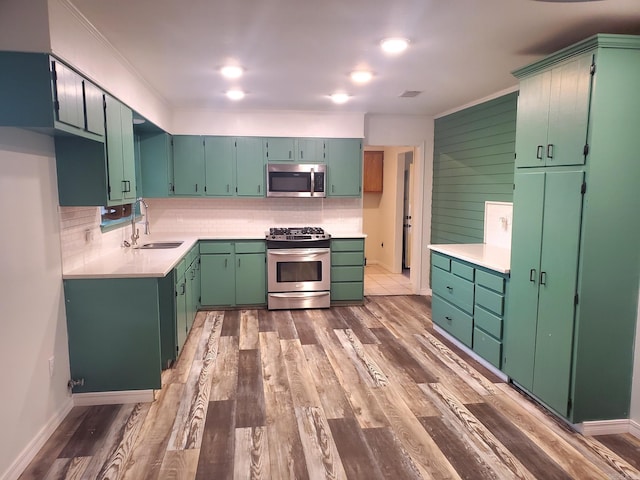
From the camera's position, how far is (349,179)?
5797mm

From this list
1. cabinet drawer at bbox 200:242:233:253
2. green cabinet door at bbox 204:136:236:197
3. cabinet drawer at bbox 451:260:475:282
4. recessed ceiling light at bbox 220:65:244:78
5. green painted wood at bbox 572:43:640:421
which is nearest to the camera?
green painted wood at bbox 572:43:640:421

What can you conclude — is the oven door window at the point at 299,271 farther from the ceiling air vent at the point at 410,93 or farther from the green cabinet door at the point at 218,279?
the ceiling air vent at the point at 410,93

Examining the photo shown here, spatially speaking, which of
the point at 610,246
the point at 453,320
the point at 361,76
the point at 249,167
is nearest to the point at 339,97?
the point at 361,76

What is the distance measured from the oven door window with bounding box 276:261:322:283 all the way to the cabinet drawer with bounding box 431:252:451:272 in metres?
1.48

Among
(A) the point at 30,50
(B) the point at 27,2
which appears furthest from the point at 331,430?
(B) the point at 27,2

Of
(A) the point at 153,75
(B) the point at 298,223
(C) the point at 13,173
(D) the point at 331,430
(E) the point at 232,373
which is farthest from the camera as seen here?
(B) the point at 298,223

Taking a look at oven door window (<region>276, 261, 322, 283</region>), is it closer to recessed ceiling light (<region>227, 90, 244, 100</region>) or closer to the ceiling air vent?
recessed ceiling light (<region>227, 90, 244, 100</region>)

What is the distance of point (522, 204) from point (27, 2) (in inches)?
126

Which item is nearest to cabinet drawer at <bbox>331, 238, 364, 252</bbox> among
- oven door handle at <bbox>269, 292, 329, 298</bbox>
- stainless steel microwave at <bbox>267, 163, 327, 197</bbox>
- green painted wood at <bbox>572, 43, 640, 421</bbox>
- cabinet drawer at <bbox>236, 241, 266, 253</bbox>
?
oven door handle at <bbox>269, 292, 329, 298</bbox>

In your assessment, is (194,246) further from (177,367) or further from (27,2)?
(27,2)

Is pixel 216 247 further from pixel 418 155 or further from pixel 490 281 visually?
pixel 490 281

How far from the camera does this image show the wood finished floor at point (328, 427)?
2.35m

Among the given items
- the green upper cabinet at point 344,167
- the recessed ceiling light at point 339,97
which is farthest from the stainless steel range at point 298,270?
the recessed ceiling light at point 339,97

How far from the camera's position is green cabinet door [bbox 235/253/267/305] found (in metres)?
5.42
